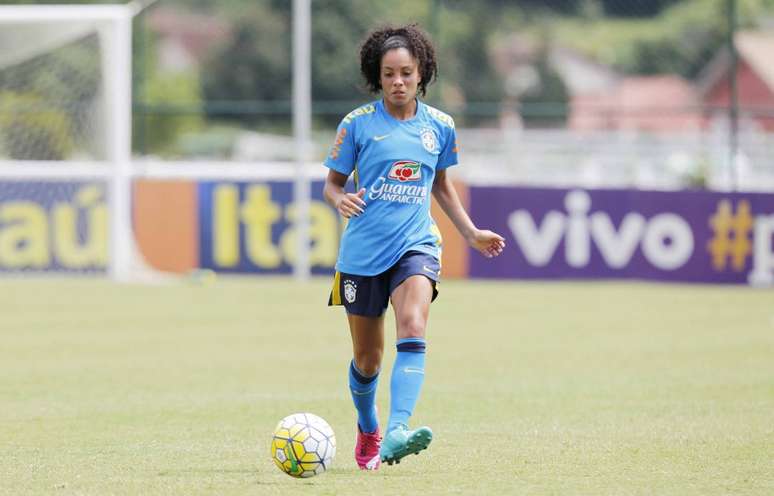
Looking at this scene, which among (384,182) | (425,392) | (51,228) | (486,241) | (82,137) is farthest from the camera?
(82,137)

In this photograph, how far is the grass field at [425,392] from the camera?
23.3 feet

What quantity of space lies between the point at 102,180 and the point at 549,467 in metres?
15.3

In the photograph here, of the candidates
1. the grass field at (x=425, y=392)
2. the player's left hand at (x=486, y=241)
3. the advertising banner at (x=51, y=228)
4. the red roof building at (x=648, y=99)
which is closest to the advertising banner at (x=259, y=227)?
the advertising banner at (x=51, y=228)

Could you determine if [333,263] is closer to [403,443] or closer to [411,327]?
[411,327]

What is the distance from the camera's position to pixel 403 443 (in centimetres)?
665

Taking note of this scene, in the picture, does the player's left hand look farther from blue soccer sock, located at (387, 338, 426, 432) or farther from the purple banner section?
the purple banner section

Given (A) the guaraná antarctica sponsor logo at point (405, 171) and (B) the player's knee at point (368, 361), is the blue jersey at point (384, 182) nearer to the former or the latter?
(A) the guaraná antarctica sponsor logo at point (405, 171)

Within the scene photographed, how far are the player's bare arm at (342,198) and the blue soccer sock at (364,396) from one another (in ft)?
2.76

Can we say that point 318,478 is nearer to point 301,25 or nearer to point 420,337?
point 420,337

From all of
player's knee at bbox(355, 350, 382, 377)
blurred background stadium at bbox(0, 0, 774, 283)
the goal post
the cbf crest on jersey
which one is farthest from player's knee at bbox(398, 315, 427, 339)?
the goal post

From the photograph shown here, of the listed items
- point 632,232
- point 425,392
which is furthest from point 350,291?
point 632,232

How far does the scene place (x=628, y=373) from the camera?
11922 mm

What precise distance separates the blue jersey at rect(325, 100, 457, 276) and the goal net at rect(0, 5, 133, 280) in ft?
47.1

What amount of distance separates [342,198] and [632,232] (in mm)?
14450
